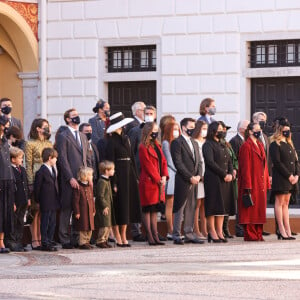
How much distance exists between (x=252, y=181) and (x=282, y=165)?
0.53 meters

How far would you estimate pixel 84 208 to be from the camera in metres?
19.2

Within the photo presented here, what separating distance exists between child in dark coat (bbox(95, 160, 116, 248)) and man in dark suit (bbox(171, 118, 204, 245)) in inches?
43.8

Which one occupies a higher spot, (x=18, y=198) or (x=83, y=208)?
(x=18, y=198)

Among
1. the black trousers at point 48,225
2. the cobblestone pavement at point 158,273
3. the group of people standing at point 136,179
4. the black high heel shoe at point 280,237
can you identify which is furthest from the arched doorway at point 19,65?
the cobblestone pavement at point 158,273

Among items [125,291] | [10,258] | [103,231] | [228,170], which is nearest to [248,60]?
[228,170]

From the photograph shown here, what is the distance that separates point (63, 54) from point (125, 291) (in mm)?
14906

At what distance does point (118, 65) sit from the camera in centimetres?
2814

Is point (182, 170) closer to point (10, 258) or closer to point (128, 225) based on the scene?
point (128, 225)

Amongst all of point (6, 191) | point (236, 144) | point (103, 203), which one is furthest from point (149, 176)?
point (236, 144)

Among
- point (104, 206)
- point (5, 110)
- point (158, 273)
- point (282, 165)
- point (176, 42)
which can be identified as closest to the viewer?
point (158, 273)

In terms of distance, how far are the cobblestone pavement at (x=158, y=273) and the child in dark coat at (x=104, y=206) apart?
40cm

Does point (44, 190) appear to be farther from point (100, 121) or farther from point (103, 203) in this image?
point (100, 121)

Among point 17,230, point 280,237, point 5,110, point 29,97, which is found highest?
point 29,97

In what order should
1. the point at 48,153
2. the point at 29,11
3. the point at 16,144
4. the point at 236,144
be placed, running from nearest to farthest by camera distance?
the point at 48,153
the point at 16,144
the point at 236,144
the point at 29,11
